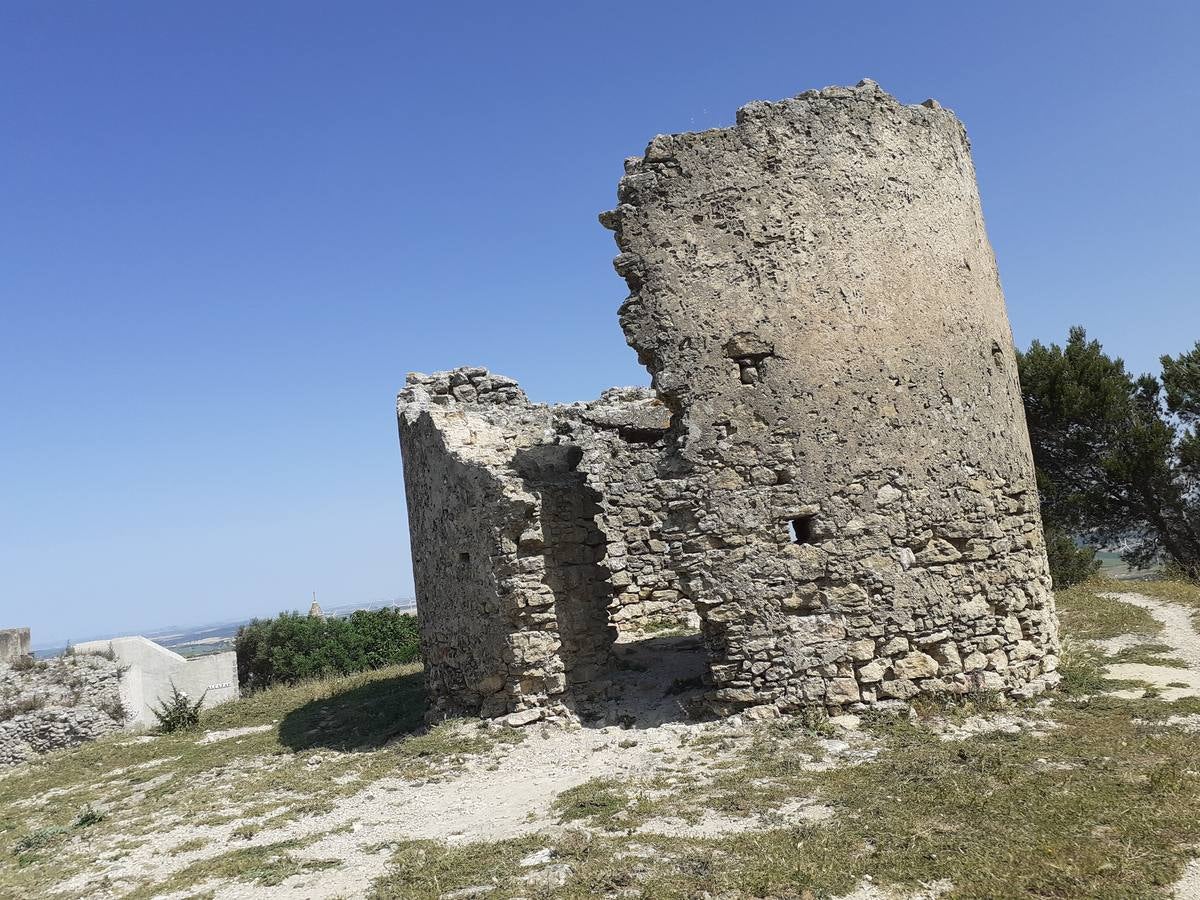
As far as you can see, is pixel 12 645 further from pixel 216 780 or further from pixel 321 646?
pixel 216 780

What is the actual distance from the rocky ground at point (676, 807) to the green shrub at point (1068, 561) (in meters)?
7.47

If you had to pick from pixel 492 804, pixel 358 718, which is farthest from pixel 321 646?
pixel 492 804

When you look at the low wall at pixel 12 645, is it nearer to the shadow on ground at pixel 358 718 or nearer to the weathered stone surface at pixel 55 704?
the weathered stone surface at pixel 55 704

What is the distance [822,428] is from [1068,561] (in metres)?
12.5

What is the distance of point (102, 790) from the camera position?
9406mm

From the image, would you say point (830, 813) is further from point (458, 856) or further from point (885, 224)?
point (885, 224)

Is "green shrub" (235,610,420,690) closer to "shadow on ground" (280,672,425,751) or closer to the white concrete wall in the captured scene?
the white concrete wall

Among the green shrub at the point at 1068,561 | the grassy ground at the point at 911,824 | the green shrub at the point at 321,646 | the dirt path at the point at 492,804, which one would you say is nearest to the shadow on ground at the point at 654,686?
the dirt path at the point at 492,804

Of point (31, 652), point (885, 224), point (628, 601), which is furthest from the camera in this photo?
point (31, 652)

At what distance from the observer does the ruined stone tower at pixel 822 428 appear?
Answer: 754 centimetres

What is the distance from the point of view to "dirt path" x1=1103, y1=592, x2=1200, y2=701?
25.6 feet

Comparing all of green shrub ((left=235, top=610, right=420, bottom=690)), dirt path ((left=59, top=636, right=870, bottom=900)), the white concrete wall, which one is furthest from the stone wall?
dirt path ((left=59, top=636, right=870, bottom=900))

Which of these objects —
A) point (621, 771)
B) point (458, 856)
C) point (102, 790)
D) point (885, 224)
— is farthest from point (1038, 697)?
point (102, 790)

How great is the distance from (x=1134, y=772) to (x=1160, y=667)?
3.87 m
